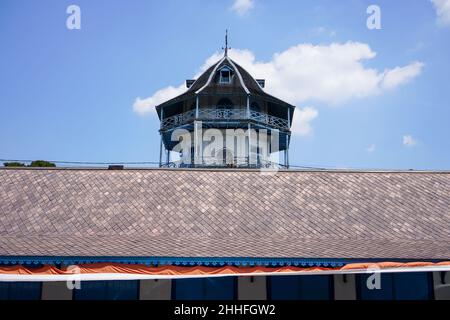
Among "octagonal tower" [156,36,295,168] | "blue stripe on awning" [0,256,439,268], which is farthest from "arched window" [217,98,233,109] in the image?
"blue stripe on awning" [0,256,439,268]

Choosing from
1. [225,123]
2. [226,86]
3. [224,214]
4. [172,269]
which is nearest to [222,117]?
[225,123]

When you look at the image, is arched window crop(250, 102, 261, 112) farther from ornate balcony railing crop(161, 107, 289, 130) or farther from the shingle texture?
the shingle texture

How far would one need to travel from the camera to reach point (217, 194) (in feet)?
53.4

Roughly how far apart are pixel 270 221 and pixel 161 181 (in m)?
4.52

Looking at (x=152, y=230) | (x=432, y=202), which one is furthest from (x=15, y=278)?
(x=432, y=202)

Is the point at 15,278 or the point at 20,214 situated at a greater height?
the point at 20,214

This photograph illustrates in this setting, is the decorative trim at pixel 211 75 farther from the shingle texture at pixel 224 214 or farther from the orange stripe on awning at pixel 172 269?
the orange stripe on awning at pixel 172 269

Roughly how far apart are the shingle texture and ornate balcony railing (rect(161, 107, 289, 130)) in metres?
13.9

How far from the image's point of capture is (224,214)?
15000mm

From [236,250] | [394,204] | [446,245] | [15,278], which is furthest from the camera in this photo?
[394,204]

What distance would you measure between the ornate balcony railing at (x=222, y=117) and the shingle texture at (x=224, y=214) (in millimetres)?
13926

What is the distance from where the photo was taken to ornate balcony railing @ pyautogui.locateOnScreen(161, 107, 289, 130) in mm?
31594

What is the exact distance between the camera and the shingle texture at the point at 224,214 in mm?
12500

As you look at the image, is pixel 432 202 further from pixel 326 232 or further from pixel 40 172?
pixel 40 172
